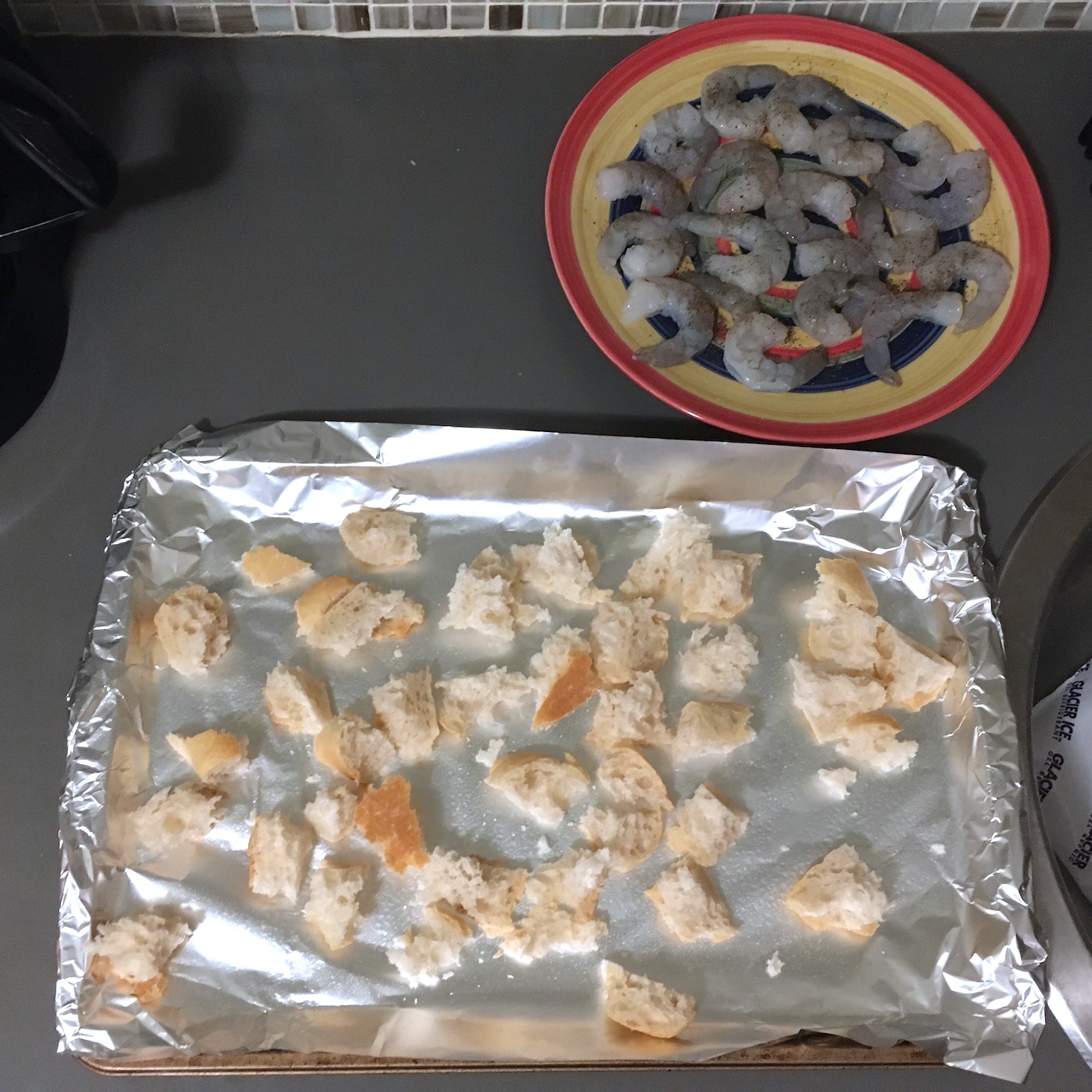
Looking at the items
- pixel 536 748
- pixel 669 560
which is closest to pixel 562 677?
pixel 536 748

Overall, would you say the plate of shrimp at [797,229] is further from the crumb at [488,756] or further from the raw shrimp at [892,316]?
the crumb at [488,756]

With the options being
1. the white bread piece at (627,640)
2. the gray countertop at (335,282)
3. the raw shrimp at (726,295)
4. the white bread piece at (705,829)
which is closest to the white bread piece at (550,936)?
the white bread piece at (705,829)

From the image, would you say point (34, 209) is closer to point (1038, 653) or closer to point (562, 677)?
point (562, 677)

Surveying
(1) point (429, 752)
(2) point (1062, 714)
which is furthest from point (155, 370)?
(2) point (1062, 714)

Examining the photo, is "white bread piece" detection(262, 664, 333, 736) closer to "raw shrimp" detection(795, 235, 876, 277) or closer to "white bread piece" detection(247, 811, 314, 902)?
"white bread piece" detection(247, 811, 314, 902)

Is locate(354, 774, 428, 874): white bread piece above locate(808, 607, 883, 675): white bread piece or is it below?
below

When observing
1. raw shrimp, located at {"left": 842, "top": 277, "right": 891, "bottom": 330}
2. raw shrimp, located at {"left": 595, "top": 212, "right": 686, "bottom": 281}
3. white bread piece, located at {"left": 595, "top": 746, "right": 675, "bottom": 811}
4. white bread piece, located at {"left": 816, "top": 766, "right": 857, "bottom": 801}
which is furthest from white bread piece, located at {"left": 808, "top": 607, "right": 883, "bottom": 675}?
raw shrimp, located at {"left": 595, "top": 212, "right": 686, "bottom": 281}
